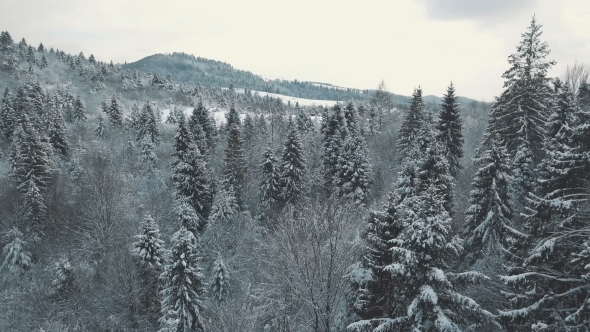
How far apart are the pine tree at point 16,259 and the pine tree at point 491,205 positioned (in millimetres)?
43020


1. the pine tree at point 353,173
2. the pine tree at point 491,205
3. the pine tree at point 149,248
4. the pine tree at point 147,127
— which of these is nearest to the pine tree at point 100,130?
the pine tree at point 147,127

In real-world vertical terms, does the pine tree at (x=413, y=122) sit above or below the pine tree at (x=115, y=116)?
above

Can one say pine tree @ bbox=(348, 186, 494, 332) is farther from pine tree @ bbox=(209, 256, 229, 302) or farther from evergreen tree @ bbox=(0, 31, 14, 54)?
evergreen tree @ bbox=(0, 31, 14, 54)

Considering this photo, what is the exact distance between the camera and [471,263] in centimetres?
2350

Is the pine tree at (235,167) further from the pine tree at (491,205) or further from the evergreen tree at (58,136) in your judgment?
the evergreen tree at (58,136)

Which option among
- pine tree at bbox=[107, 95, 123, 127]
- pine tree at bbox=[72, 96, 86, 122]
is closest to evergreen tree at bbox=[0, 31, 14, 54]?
pine tree at bbox=[72, 96, 86, 122]

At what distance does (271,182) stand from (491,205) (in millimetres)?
23066

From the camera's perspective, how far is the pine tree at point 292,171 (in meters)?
39.6

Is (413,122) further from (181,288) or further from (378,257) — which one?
(181,288)

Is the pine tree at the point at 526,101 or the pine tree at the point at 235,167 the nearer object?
the pine tree at the point at 526,101

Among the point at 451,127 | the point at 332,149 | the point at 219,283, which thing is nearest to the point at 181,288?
the point at 219,283

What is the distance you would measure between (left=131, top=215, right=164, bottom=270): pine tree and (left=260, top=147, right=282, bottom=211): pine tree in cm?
1327

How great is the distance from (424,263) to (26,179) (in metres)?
45.2

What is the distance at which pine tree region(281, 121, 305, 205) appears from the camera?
3956cm
